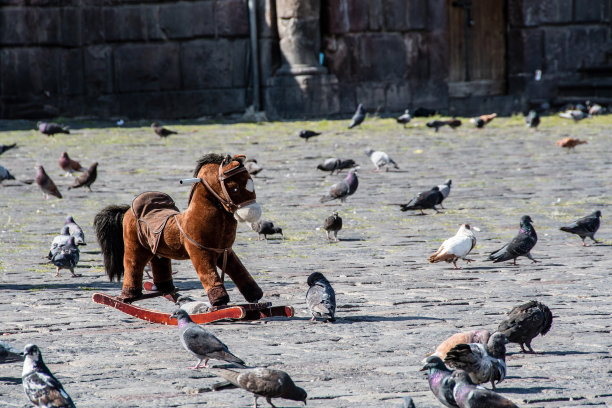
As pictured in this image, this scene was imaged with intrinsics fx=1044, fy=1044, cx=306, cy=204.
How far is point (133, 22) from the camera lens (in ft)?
71.4

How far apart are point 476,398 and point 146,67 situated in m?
18.9

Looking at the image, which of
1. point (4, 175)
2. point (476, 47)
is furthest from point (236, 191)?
point (476, 47)

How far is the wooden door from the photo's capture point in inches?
931

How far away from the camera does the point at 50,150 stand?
16.8m

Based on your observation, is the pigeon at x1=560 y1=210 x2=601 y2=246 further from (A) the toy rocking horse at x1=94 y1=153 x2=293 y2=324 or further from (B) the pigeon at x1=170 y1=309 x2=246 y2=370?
(B) the pigeon at x1=170 y1=309 x2=246 y2=370

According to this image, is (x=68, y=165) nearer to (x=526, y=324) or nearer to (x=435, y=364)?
(x=526, y=324)

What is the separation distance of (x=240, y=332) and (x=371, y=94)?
54.5ft

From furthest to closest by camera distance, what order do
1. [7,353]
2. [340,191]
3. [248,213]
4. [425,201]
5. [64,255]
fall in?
[340,191] → [425,201] → [64,255] → [248,213] → [7,353]

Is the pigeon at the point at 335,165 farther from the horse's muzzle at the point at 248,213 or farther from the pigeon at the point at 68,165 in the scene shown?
the horse's muzzle at the point at 248,213

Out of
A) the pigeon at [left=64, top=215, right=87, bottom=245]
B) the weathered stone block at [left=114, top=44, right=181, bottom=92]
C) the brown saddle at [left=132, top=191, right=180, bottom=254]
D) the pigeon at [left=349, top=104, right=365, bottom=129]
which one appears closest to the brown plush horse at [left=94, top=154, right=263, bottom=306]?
the brown saddle at [left=132, top=191, right=180, bottom=254]

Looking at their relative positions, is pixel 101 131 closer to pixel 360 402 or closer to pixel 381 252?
pixel 381 252

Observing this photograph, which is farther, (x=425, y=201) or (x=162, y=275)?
(x=425, y=201)

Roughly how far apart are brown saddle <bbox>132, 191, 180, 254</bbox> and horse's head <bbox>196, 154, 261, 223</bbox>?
1.34 feet

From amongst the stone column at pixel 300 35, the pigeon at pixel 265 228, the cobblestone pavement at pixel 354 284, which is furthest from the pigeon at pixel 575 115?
the pigeon at pixel 265 228
